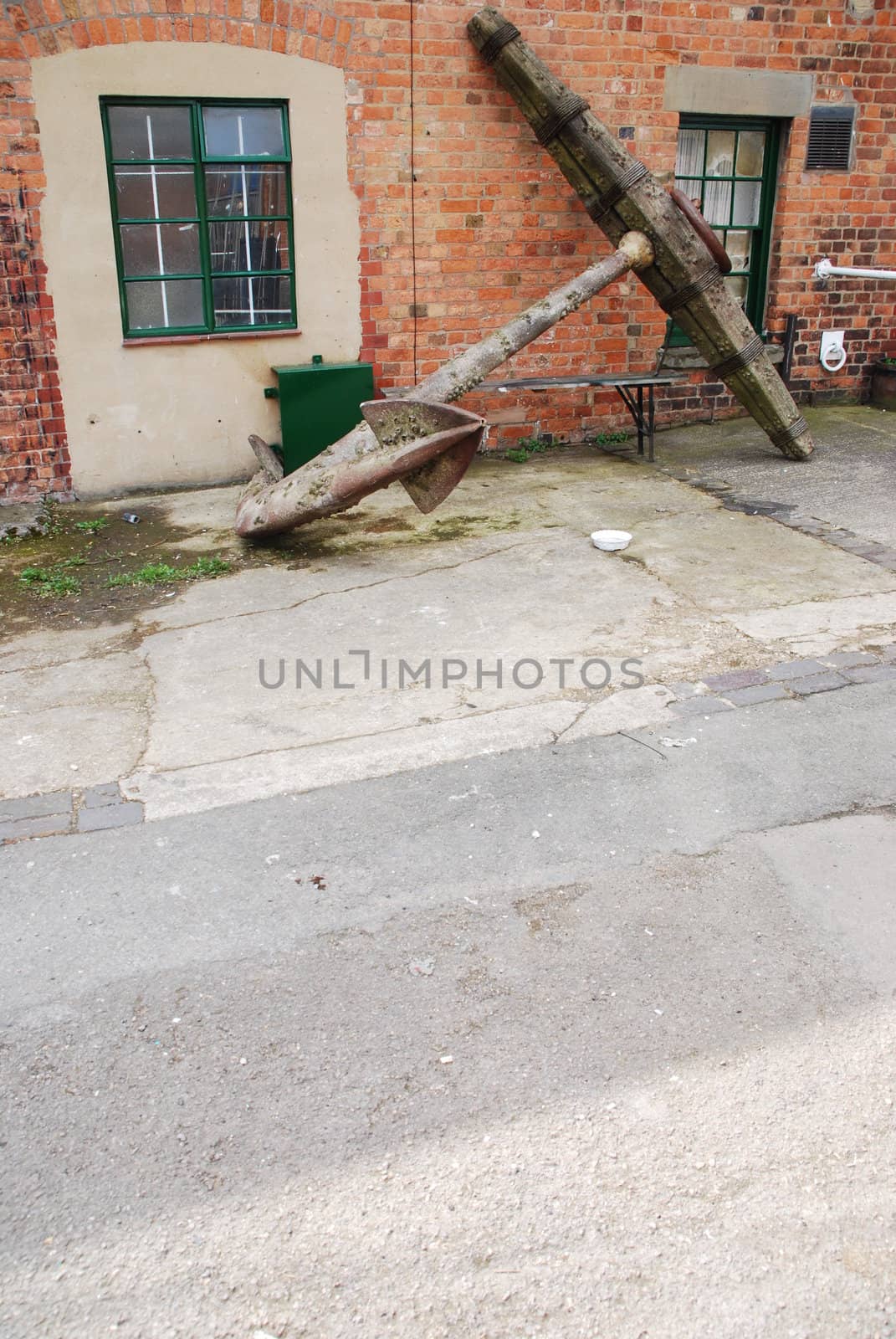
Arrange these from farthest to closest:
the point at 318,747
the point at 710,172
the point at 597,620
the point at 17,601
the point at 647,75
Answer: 1. the point at 710,172
2. the point at 647,75
3. the point at 17,601
4. the point at 597,620
5. the point at 318,747

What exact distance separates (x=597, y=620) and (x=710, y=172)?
571 centimetres

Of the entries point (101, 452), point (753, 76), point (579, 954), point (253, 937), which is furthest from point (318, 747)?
point (753, 76)

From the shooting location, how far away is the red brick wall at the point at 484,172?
7254 mm

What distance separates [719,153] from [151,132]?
4.87m

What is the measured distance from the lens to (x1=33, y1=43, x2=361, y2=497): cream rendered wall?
A: 716 centimetres

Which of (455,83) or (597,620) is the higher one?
(455,83)

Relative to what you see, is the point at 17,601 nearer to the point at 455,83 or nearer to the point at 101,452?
the point at 101,452

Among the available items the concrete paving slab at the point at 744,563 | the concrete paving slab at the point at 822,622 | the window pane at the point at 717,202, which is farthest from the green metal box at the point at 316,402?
the concrete paving slab at the point at 822,622

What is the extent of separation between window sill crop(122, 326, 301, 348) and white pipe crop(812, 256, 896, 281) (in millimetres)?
4858

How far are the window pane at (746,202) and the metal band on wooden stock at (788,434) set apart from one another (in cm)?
247

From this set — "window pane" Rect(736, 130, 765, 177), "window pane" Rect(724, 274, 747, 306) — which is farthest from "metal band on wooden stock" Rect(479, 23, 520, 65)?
"window pane" Rect(724, 274, 747, 306)

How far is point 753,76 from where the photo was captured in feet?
29.1

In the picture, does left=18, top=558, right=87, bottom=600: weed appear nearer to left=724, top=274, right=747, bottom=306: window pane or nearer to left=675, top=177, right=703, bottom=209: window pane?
left=675, top=177, right=703, bottom=209: window pane

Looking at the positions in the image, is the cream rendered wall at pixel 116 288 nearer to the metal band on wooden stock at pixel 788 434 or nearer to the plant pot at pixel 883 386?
the metal band on wooden stock at pixel 788 434
